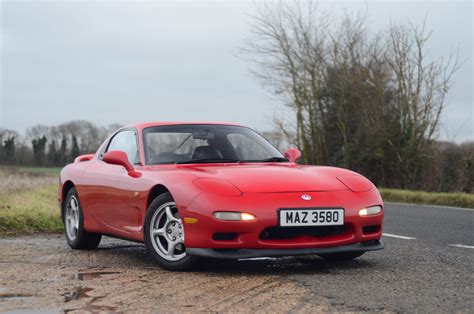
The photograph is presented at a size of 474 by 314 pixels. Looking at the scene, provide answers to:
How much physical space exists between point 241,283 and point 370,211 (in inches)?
55.3

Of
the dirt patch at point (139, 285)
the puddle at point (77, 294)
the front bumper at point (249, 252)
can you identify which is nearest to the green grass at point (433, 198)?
the dirt patch at point (139, 285)

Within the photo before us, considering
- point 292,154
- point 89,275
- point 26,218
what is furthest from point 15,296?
point 26,218

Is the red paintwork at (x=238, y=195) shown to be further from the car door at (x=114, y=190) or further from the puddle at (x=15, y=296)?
the puddle at (x=15, y=296)

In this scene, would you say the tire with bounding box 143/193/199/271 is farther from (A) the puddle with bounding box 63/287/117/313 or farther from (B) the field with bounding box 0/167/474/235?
(B) the field with bounding box 0/167/474/235

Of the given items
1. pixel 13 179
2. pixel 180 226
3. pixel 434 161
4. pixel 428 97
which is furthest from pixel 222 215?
pixel 428 97

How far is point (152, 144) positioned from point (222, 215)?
178 centimetres

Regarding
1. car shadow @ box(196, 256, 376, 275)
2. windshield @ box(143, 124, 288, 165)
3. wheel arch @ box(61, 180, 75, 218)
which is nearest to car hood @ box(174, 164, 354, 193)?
windshield @ box(143, 124, 288, 165)

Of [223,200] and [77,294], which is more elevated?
[223,200]

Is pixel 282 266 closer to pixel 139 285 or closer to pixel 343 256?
pixel 343 256

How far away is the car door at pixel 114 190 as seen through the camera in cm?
656

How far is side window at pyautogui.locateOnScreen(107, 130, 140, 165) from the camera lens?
7012mm

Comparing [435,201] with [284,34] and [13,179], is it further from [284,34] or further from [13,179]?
[284,34]

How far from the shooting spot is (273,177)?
5867 millimetres

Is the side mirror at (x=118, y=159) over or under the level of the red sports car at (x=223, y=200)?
over
